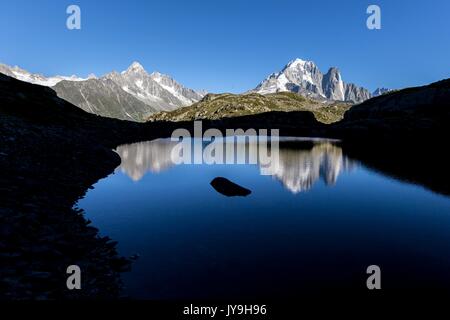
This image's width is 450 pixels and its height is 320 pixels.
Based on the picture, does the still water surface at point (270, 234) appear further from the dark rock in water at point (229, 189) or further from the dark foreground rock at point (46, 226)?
the dark foreground rock at point (46, 226)

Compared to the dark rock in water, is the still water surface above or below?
below

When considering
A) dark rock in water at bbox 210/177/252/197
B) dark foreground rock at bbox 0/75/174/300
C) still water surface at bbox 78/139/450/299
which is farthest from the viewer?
dark rock in water at bbox 210/177/252/197

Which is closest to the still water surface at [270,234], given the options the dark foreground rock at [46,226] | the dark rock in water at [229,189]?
the dark rock in water at [229,189]

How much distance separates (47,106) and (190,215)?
87777mm

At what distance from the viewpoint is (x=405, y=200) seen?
45.9 meters

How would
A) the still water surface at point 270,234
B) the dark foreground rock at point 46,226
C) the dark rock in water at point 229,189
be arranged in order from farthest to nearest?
the dark rock in water at point 229,189
the still water surface at point 270,234
the dark foreground rock at point 46,226

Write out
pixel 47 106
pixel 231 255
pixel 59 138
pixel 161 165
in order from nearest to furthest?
pixel 231 255 < pixel 59 138 < pixel 161 165 < pixel 47 106

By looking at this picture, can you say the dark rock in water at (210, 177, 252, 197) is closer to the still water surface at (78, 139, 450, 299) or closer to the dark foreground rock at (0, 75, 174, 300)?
the still water surface at (78, 139, 450, 299)

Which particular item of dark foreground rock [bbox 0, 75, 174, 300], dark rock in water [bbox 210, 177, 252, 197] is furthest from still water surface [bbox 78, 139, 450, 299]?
dark foreground rock [bbox 0, 75, 174, 300]

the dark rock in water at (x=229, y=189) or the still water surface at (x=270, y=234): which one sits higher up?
the dark rock in water at (x=229, y=189)

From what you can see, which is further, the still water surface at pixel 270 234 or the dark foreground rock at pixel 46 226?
the still water surface at pixel 270 234
